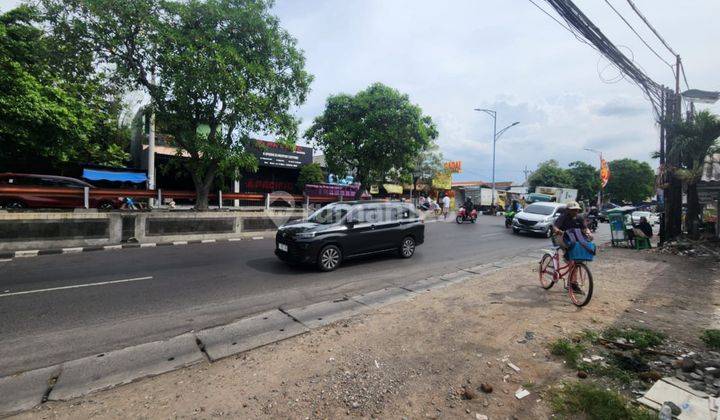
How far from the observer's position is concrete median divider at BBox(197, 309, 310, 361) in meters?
3.91

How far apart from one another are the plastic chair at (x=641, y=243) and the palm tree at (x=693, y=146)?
2.39 metres

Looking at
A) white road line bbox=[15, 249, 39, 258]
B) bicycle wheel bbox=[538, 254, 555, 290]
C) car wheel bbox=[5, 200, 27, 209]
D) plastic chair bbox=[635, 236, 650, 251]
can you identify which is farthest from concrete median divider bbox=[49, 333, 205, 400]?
plastic chair bbox=[635, 236, 650, 251]

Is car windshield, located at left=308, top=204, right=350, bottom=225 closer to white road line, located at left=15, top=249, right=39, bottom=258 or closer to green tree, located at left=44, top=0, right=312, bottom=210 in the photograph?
green tree, located at left=44, top=0, right=312, bottom=210

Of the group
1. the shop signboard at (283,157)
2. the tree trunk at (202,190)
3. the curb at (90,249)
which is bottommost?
the curb at (90,249)

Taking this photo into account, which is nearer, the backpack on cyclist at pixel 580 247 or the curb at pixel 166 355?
the curb at pixel 166 355

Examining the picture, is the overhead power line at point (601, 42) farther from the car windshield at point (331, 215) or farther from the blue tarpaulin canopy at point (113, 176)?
the blue tarpaulin canopy at point (113, 176)

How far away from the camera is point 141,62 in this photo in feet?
37.1

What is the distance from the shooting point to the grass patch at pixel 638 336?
12.9ft

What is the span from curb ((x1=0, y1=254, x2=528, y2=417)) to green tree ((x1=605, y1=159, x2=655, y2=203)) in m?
71.8

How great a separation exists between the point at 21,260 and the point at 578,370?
1190cm

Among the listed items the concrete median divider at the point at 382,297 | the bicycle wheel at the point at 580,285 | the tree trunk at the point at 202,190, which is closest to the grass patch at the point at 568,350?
the bicycle wheel at the point at 580,285

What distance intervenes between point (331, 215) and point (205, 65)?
673cm

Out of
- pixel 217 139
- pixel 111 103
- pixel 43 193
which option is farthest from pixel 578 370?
pixel 111 103

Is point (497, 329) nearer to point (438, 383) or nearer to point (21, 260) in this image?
point (438, 383)
